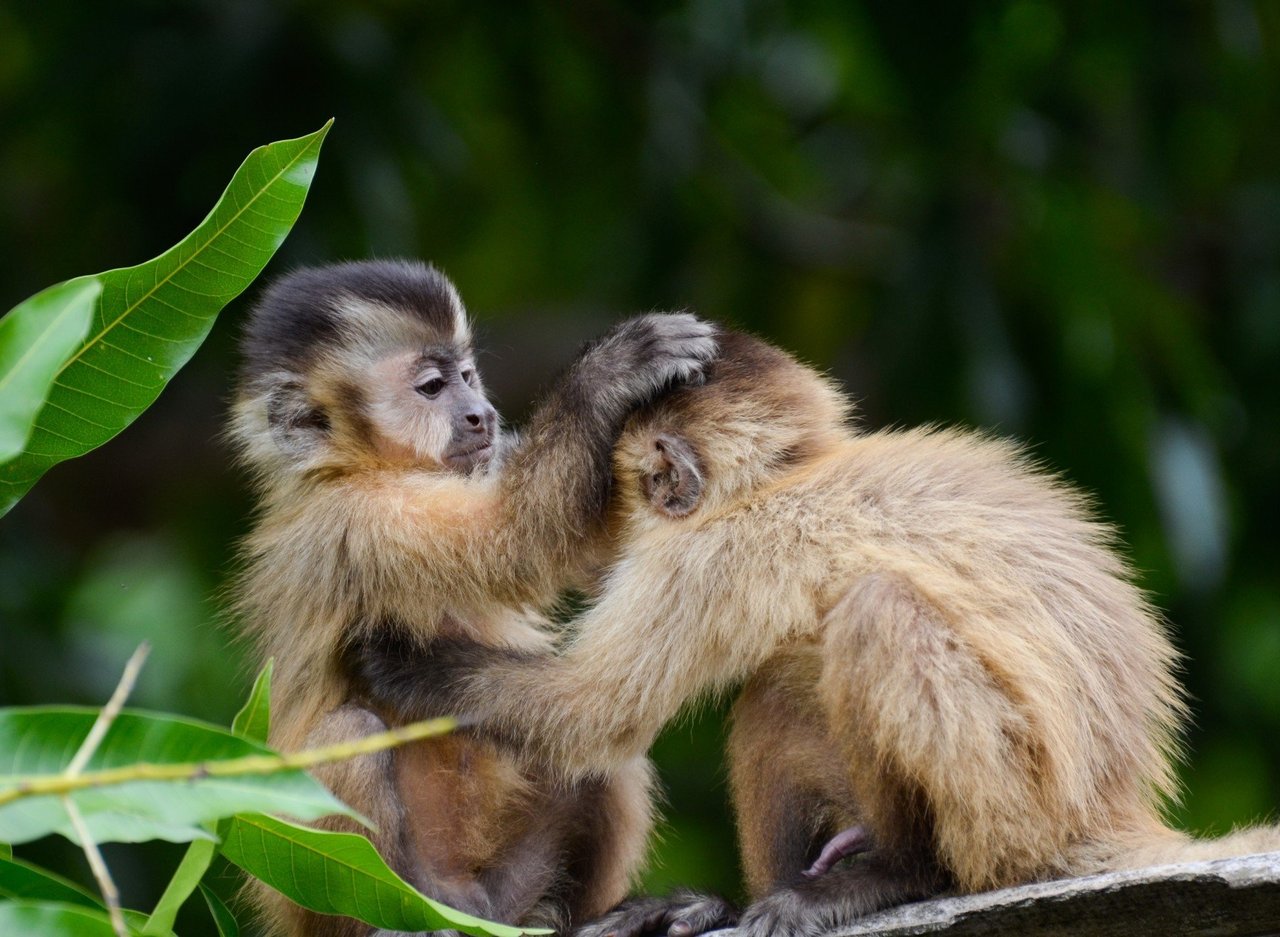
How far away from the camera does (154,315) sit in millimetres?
3373

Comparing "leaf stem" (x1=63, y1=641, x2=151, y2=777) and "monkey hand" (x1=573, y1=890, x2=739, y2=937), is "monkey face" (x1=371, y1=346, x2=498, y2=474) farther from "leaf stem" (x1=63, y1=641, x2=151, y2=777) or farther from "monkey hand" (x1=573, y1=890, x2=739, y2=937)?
"leaf stem" (x1=63, y1=641, x2=151, y2=777)

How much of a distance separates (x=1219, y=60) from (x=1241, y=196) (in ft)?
4.31

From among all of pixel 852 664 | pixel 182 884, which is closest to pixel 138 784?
pixel 182 884

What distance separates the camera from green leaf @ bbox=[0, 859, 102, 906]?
3.05 m

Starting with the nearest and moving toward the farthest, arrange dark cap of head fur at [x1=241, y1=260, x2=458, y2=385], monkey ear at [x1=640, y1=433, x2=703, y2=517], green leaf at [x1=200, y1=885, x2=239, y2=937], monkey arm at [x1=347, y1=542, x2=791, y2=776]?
green leaf at [x1=200, y1=885, x2=239, y2=937] < monkey arm at [x1=347, y1=542, x2=791, y2=776] < monkey ear at [x1=640, y1=433, x2=703, y2=517] < dark cap of head fur at [x1=241, y1=260, x2=458, y2=385]

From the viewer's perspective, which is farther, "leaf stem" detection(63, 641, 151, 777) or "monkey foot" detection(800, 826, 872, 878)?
"monkey foot" detection(800, 826, 872, 878)

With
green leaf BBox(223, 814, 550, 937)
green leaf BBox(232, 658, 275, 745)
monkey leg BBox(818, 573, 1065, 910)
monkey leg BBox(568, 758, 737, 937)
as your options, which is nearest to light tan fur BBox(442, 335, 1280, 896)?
monkey leg BBox(818, 573, 1065, 910)

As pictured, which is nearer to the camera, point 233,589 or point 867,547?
point 867,547

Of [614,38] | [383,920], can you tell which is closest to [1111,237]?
[614,38]

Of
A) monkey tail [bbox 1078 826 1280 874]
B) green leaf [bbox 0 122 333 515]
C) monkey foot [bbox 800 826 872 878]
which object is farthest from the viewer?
monkey foot [bbox 800 826 872 878]

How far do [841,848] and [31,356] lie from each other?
2491 millimetres

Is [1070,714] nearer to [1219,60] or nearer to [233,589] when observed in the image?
[233,589]

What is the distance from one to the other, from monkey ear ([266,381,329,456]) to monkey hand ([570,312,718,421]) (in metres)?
1.04

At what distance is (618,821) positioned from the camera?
5.10m
